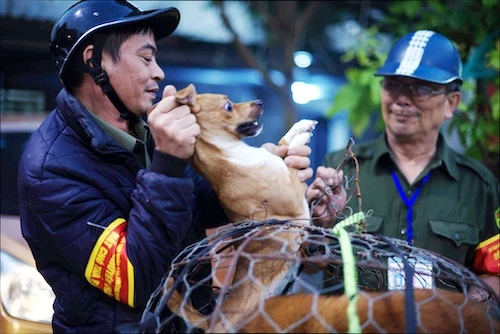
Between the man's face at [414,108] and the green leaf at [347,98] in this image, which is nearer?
the man's face at [414,108]

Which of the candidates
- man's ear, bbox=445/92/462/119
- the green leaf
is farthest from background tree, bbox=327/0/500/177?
man's ear, bbox=445/92/462/119

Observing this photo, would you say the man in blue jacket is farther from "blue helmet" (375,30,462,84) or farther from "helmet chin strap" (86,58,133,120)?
"blue helmet" (375,30,462,84)

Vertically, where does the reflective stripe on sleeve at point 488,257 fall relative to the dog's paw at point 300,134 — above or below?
below

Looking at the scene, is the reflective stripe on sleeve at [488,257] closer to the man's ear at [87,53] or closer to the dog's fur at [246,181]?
the dog's fur at [246,181]

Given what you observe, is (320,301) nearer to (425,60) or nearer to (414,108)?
(414,108)

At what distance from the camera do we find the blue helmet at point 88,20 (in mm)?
2129

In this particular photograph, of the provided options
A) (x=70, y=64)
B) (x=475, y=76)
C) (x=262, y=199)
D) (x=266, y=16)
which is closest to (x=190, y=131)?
(x=262, y=199)

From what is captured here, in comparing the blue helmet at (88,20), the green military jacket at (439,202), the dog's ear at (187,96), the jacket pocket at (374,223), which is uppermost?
the blue helmet at (88,20)

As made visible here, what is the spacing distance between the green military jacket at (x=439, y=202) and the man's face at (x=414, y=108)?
147 millimetres

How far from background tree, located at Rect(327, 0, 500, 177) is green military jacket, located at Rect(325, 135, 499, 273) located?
3.01 ft

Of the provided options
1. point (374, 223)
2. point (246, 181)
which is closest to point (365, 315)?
point (246, 181)

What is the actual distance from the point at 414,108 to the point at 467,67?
3.86 ft

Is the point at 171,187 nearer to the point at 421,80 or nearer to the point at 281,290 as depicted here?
the point at 281,290

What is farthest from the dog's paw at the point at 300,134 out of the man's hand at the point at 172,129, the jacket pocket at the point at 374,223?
the jacket pocket at the point at 374,223
